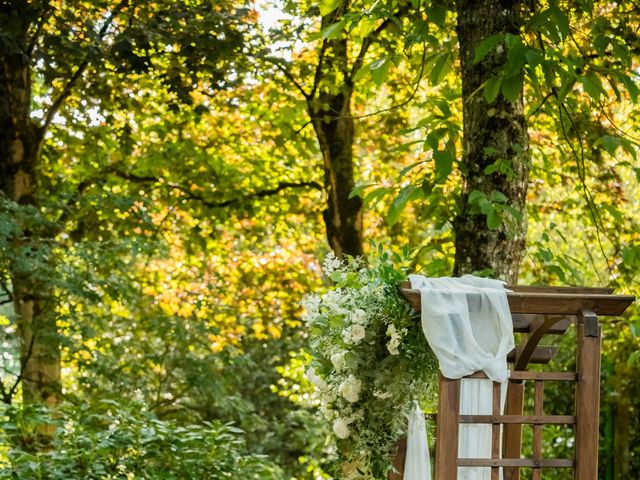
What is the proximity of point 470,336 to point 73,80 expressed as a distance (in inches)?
175

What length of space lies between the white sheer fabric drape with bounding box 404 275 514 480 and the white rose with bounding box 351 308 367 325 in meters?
0.21

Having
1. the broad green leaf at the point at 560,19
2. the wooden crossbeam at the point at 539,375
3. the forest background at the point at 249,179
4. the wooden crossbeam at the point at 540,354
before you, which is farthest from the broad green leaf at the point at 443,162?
the wooden crossbeam at the point at 539,375

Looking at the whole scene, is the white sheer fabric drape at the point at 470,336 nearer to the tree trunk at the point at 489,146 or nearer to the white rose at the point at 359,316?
the white rose at the point at 359,316

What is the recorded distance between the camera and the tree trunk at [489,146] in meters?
4.09

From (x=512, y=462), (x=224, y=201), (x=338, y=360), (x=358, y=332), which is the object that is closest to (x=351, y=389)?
(x=338, y=360)

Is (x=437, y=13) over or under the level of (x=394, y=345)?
over

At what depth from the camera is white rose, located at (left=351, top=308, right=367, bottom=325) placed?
326 centimetres

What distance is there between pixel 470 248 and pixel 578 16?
1.30 metres

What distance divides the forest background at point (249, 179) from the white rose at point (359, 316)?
0.35 metres

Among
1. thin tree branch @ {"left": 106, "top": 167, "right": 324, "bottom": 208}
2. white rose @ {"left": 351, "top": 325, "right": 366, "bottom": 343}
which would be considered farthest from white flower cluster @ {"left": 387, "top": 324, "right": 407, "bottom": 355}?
thin tree branch @ {"left": 106, "top": 167, "right": 324, "bottom": 208}

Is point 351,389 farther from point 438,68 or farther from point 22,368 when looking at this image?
point 22,368

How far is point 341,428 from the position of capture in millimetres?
3385

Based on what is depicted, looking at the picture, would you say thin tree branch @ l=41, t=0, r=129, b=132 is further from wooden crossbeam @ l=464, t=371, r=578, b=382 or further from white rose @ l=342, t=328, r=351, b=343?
wooden crossbeam @ l=464, t=371, r=578, b=382

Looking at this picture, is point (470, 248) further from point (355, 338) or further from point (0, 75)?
point (0, 75)
